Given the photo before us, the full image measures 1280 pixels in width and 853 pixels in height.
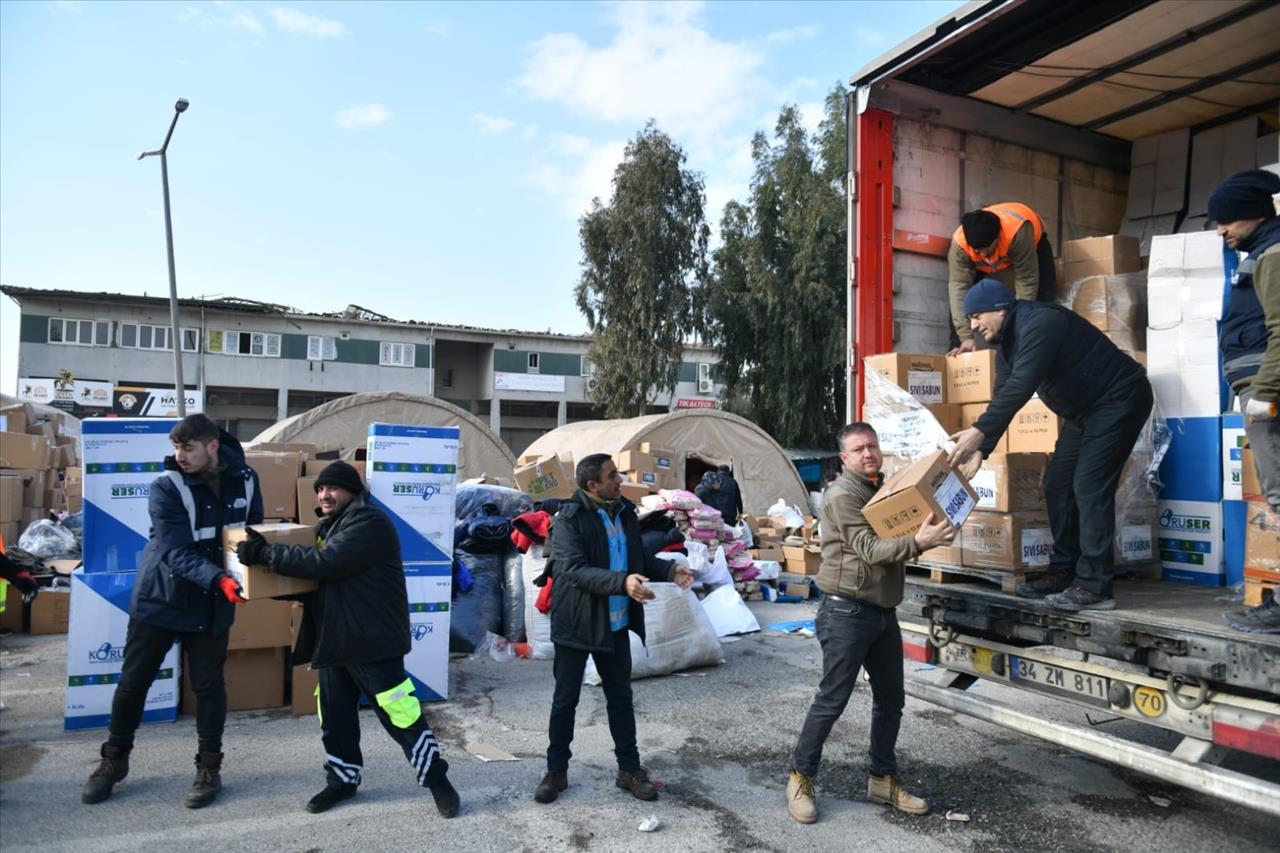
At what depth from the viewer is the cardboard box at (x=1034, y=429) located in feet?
13.6

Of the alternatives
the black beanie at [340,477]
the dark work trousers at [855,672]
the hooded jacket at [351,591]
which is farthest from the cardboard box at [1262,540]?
the black beanie at [340,477]

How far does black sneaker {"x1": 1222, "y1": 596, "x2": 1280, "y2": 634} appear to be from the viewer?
295 centimetres

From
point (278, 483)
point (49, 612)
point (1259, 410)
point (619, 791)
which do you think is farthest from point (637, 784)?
point (49, 612)

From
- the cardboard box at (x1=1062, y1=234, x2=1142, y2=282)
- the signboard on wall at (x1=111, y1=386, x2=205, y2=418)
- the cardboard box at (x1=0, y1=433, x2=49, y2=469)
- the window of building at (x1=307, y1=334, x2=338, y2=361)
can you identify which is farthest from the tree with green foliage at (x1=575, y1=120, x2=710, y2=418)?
the cardboard box at (x1=1062, y1=234, x2=1142, y2=282)

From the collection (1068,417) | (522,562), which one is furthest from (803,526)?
(1068,417)

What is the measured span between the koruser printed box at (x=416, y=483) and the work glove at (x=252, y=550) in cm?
191

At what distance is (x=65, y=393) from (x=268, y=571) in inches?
1282

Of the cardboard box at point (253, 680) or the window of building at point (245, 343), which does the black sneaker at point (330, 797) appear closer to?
the cardboard box at point (253, 680)

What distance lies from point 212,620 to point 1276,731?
4.13 meters

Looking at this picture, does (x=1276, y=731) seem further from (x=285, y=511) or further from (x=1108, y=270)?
(x=285, y=511)

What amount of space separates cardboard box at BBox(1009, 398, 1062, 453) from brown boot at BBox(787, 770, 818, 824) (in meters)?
1.89

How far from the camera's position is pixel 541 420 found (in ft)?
126

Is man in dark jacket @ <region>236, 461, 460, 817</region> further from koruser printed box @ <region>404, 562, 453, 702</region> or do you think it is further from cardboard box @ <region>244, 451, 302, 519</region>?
cardboard box @ <region>244, 451, 302, 519</region>

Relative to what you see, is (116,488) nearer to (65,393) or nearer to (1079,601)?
(1079,601)
